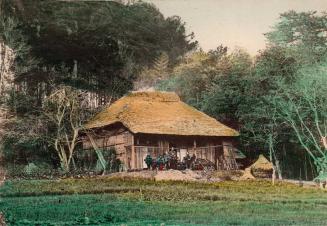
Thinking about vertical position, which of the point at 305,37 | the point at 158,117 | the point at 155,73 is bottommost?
the point at 158,117

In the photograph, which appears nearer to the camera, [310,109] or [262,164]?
[262,164]

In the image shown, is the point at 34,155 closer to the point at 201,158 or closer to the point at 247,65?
the point at 201,158

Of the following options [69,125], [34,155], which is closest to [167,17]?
[69,125]

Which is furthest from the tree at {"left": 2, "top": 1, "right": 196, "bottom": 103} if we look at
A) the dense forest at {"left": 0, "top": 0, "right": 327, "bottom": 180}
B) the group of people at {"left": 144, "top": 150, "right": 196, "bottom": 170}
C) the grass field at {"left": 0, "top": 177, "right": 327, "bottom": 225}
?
the grass field at {"left": 0, "top": 177, "right": 327, "bottom": 225}

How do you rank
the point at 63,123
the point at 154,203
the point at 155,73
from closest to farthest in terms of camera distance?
1. the point at 154,203
2. the point at 63,123
3. the point at 155,73

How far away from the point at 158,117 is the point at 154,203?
84 centimetres

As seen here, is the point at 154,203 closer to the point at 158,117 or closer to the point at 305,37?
the point at 158,117

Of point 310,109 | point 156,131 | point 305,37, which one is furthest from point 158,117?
point 305,37

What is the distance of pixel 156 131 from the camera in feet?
17.4

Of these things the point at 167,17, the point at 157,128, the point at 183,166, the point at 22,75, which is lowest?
the point at 183,166

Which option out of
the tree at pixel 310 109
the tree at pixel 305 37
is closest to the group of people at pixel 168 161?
the tree at pixel 310 109

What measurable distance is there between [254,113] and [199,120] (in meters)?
0.47

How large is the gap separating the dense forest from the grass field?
0.35m

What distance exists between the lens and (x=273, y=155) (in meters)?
5.29
